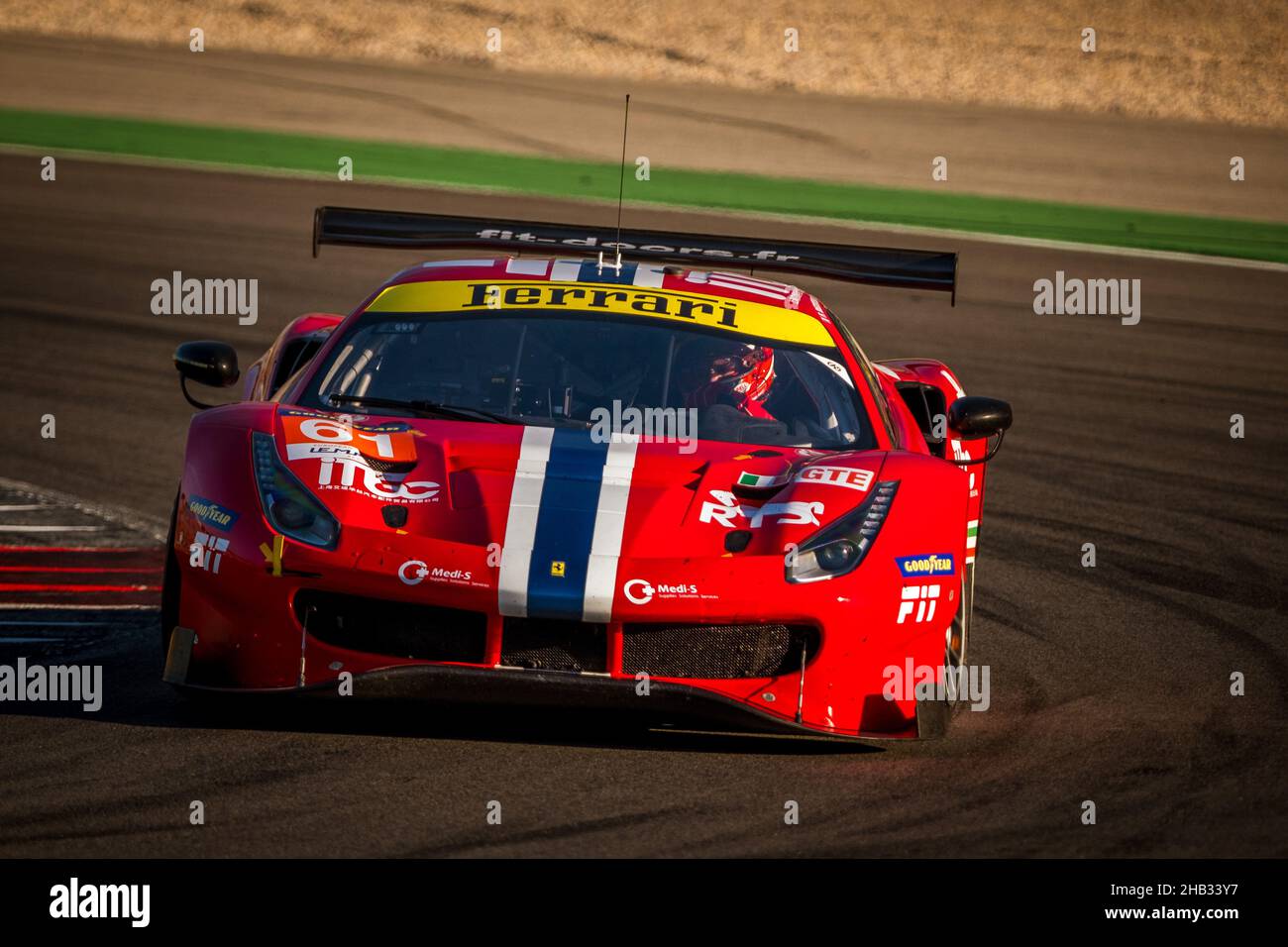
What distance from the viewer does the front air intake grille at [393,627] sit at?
5.27m

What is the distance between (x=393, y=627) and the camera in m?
5.33

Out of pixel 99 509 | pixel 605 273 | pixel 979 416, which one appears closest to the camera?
pixel 979 416

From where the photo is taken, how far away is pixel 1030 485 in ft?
33.7

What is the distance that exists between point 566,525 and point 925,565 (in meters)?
1.01

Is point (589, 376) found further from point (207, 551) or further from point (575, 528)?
point (207, 551)

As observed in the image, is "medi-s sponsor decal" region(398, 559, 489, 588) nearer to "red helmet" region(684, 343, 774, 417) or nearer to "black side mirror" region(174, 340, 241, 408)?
"red helmet" region(684, 343, 774, 417)

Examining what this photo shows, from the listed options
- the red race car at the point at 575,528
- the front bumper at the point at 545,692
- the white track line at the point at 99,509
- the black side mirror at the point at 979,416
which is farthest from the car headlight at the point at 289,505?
the white track line at the point at 99,509

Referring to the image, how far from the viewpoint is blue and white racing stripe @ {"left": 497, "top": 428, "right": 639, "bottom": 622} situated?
5207mm

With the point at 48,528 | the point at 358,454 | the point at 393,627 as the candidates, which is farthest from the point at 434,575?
the point at 48,528

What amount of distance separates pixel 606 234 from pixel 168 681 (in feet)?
9.57

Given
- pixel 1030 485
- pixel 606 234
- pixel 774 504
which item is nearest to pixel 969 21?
pixel 1030 485

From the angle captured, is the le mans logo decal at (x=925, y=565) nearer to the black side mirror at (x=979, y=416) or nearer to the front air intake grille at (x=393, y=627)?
the front air intake grille at (x=393, y=627)
